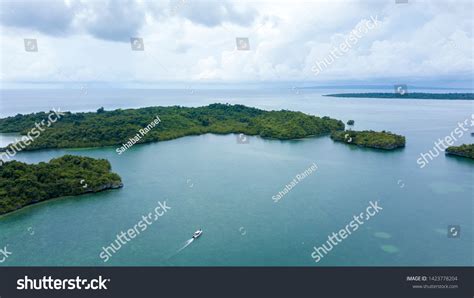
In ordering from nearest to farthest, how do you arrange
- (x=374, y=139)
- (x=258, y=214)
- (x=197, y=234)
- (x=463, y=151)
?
(x=197, y=234)
(x=258, y=214)
(x=463, y=151)
(x=374, y=139)

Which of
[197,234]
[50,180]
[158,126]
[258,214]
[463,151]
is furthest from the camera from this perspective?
[158,126]

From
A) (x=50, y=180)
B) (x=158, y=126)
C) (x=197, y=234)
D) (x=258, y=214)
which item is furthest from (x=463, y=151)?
(x=50, y=180)

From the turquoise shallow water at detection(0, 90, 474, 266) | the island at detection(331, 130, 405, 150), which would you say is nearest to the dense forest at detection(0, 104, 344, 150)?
the turquoise shallow water at detection(0, 90, 474, 266)

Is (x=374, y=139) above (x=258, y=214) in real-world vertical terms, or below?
above

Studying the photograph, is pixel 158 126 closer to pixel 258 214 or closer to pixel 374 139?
pixel 374 139

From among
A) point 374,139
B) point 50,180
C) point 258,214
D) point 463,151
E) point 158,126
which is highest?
point 158,126
